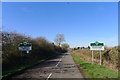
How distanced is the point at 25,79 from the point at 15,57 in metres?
11.4

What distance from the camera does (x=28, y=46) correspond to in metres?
23.0

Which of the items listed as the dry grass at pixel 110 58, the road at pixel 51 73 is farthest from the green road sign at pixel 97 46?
the road at pixel 51 73

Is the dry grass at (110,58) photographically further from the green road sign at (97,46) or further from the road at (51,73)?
the road at (51,73)

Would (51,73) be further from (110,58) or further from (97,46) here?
(110,58)

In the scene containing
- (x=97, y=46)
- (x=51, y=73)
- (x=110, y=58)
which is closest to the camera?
(x=51, y=73)

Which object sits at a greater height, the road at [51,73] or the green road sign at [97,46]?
the green road sign at [97,46]

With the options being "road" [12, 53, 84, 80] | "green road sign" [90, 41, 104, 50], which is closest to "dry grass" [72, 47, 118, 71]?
"green road sign" [90, 41, 104, 50]

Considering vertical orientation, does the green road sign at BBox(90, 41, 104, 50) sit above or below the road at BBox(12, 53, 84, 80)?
above

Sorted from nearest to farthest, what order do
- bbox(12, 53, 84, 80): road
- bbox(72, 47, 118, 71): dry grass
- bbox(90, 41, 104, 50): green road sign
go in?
bbox(12, 53, 84, 80): road < bbox(72, 47, 118, 71): dry grass < bbox(90, 41, 104, 50): green road sign

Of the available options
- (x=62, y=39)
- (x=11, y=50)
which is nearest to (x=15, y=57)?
(x=11, y=50)

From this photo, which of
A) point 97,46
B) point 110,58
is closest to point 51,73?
point 97,46

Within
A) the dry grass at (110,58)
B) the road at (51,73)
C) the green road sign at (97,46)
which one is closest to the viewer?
the road at (51,73)

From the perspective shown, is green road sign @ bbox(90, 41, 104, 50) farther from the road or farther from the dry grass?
the road

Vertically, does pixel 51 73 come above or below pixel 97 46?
below
